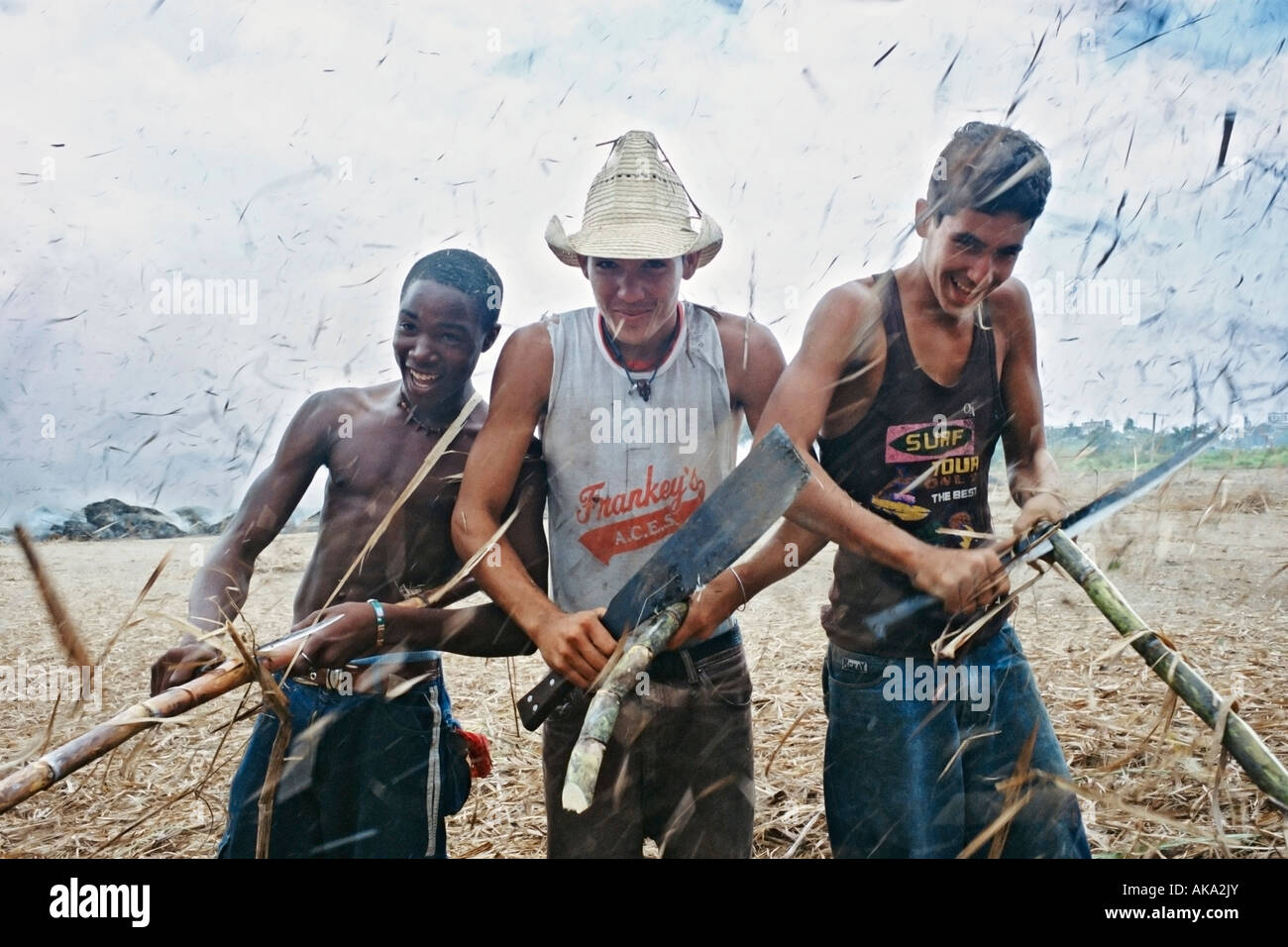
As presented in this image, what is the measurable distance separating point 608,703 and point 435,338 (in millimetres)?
1214

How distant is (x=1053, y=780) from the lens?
233 centimetres

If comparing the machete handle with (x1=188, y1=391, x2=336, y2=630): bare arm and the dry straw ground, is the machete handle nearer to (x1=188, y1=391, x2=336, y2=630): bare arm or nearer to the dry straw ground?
the dry straw ground

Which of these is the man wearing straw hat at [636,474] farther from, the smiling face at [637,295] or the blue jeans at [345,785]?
the blue jeans at [345,785]

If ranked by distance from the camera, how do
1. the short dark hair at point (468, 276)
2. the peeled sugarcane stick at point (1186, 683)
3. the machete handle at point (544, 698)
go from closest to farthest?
the peeled sugarcane stick at point (1186, 683) → the machete handle at point (544, 698) → the short dark hair at point (468, 276)

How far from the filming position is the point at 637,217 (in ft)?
8.05

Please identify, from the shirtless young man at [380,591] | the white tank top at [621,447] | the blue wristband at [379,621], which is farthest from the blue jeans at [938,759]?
the blue wristband at [379,621]

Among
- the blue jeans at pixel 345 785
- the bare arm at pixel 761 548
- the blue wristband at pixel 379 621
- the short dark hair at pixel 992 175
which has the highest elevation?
the short dark hair at pixel 992 175

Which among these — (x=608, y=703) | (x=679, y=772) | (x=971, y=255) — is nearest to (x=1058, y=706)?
(x=679, y=772)

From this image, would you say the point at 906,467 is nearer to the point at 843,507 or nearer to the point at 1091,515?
the point at 843,507

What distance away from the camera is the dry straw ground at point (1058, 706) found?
2.58 metres

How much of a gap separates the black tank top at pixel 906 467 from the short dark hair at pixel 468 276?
3.39 feet
